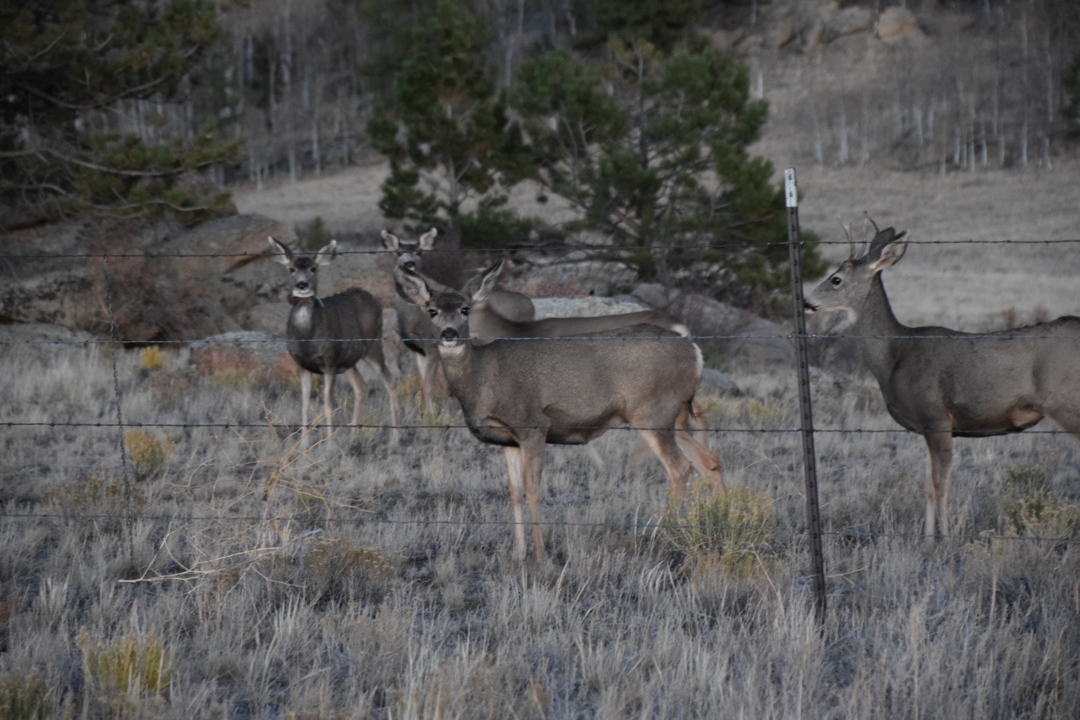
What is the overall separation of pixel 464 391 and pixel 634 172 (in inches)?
495

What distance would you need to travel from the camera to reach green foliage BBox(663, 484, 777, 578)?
570 centimetres

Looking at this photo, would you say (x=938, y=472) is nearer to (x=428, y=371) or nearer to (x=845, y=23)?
(x=428, y=371)

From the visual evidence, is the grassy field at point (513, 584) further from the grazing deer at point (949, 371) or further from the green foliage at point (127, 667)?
the grazing deer at point (949, 371)

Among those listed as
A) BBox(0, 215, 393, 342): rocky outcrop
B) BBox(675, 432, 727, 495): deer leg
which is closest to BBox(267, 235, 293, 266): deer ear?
BBox(0, 215, 393, 342): rocky outcrop

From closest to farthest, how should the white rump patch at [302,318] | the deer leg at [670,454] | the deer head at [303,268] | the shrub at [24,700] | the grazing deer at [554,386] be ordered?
1. the shrub at [24,700]
2. the grazing deer at [554,386]
3. the deer leg at [670,454]
4. the deer head at [303,268]
5. the white rump patch at [302,318]

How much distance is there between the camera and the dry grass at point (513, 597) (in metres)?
4.21

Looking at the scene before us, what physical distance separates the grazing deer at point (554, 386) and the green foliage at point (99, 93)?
29.4 ft

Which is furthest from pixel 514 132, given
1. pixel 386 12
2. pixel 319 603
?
pixel 386 12

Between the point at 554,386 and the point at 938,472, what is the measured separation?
264 cm

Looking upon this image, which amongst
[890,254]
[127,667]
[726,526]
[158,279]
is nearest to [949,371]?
[890,254]

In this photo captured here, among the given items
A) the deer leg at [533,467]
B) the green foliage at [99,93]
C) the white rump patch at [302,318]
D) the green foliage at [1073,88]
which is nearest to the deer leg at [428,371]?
the white rump patch at [302,318]

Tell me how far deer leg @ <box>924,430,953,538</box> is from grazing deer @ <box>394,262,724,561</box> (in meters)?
1.63

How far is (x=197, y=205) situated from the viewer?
1477 cm

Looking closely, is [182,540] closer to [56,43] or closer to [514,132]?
[56,43]
